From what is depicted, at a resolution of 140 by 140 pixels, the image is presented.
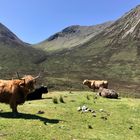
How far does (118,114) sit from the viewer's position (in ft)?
85.5

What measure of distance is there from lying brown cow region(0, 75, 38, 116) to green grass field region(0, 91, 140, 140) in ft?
2.28

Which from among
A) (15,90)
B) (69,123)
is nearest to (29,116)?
(15,90)

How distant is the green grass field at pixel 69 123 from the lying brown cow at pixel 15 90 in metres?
0.70

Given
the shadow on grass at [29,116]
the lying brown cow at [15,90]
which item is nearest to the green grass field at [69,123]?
the shadow on grass at [29,116]

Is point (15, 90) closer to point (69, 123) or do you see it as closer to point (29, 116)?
point (29, 116)

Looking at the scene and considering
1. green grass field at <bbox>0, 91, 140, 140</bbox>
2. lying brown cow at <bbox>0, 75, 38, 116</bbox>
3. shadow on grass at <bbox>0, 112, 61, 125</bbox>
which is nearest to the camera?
green grass field at <bbox>0, 91, 140, 140</bbox>

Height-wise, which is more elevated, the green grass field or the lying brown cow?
the lying brown cow

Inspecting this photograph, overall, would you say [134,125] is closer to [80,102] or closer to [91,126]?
[91,126]

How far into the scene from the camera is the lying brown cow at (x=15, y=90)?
72.5 ft

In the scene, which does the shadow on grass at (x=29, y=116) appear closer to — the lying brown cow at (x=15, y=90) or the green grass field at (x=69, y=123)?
the green grass field at (x=69, y=123)

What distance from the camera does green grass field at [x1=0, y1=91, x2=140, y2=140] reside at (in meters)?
18.0

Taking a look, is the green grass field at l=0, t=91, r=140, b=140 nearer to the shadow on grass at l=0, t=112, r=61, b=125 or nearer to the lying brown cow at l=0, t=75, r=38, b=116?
the shadow on grass at l=0, t=112, r=61, b=125

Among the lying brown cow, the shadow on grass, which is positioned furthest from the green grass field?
the lying brown cow

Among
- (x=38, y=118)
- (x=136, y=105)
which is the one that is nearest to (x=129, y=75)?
(x=136, y=105)
